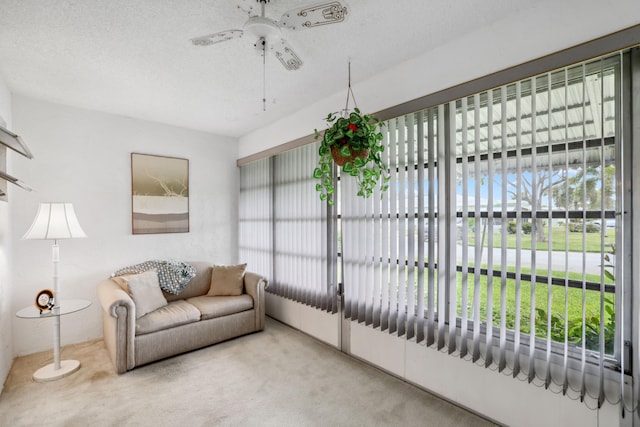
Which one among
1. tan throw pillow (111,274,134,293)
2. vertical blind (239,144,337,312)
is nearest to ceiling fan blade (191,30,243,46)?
vertical blind (239,144,337,312)

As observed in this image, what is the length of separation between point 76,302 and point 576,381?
4240 millimetres

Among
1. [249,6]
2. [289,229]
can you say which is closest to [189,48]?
[249,6]

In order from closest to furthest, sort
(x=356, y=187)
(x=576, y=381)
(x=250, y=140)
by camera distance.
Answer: (x=576, y=381) → (x=356, y=187) → (x=250, y=140)

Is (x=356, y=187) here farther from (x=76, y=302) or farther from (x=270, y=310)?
(x=76, y=302)

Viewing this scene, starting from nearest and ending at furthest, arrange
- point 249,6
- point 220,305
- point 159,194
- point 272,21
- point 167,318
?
1. point 272,21
2. point 249,6
3. point 167,318
4. point 220,305
5. point 159,194

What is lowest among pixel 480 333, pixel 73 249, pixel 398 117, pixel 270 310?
pixel 270 310

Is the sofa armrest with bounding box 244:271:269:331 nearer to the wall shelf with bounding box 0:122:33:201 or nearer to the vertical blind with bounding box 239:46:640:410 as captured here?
the vertical blind with bounding box 239:46:640:410

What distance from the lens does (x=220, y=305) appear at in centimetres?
343

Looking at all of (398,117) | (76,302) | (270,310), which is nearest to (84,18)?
(398,117)

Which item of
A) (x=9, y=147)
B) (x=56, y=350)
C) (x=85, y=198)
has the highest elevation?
(x=9, y=147)

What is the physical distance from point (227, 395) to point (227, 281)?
1.63 m

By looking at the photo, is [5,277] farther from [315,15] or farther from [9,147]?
[315,15]

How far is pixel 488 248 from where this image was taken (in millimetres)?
2039

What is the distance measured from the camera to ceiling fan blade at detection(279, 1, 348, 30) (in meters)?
1.44
